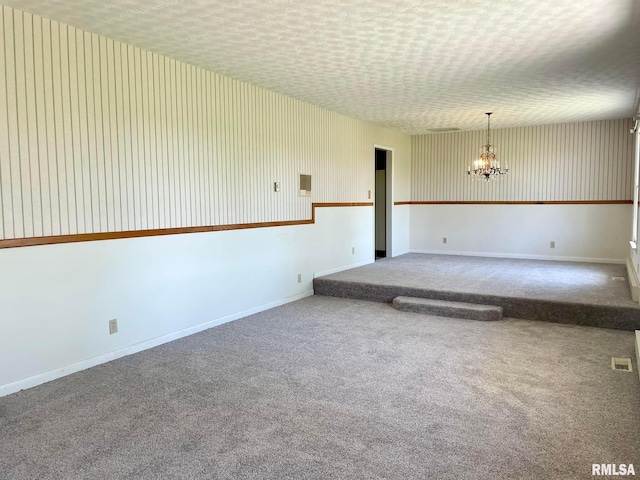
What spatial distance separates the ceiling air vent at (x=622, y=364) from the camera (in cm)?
357

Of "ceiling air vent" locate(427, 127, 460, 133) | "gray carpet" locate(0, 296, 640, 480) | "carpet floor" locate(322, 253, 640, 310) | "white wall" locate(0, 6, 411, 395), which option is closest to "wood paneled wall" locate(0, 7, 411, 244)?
"white wall" locate(0, 6, 411, 395)

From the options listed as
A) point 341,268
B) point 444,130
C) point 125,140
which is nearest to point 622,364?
point 341,268

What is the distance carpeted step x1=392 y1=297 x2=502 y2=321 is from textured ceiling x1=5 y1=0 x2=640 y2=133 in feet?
8.23

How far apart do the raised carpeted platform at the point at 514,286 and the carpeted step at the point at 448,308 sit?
0.50 feet

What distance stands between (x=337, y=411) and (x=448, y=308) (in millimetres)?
2716

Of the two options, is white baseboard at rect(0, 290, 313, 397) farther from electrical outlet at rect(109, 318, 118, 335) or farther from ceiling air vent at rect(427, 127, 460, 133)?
ceiling air vent at rect(427, 127, 460, 133)

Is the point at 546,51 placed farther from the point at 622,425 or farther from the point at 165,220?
the point at 165,220

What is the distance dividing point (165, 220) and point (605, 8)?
12.6 ft

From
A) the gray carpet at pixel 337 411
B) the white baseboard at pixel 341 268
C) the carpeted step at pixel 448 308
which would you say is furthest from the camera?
the white baseboard at pixel 341 268

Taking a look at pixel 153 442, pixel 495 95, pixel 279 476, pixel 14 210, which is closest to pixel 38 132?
pixel 14 210

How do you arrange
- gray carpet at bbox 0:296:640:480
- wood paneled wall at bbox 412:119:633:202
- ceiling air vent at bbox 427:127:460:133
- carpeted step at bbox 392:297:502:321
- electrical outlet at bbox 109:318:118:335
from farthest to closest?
ceiling air vent at bbox 427:127:460:133, wood paneled wall at bbox 412:119:633:202, carpeted step at bbox 392:297:502:321, electrical outlet at bbox 109:318:118:335, gray carpet at bbox 0:296:640:480

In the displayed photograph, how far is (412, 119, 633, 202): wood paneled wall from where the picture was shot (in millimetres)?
7762

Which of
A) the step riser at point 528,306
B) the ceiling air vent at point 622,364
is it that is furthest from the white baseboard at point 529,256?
the ceiling air vent at point 622,364

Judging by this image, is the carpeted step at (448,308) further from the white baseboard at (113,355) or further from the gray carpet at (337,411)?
the white baseboard at (113,355)
